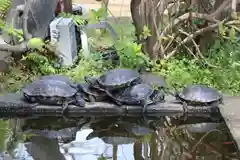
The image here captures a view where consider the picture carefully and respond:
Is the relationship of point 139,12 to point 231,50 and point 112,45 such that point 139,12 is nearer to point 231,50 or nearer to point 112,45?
point 112,45

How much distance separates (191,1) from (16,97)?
2484mm

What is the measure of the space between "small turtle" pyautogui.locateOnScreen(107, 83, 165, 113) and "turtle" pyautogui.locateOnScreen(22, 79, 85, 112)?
325mm

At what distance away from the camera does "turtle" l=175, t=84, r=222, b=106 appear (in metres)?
4.60

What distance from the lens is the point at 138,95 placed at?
4.61 metres

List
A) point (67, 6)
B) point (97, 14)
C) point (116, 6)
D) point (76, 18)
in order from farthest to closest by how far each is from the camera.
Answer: point (116, 6) → point (67, 6) → point (76, 18) → point (97, 14)

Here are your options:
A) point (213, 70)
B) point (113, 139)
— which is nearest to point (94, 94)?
point (113, 139)

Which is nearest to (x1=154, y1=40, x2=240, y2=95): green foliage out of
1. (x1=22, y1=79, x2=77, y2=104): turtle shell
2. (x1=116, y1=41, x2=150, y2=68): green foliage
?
(x1=116, y1=41, x2=150, y2=68): green foliage

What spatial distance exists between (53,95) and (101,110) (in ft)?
1.55

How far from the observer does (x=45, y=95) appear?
4.62 m

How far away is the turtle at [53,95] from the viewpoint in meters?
4.62

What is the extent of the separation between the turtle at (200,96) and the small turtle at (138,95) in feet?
0.71

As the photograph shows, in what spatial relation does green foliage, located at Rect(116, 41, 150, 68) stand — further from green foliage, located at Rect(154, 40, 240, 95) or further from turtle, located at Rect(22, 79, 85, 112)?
turtle, located at Rect(22, 79, 85, 112)

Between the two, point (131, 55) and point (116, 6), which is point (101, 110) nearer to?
point (131, 55)

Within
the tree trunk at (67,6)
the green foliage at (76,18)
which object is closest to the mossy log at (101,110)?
the green foliage at (76,18)
